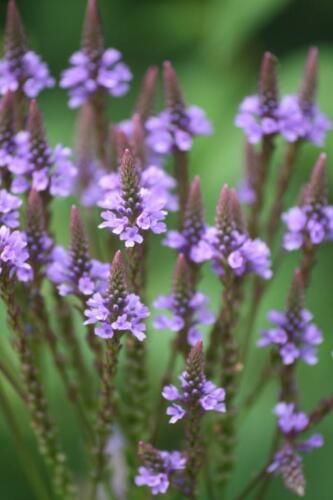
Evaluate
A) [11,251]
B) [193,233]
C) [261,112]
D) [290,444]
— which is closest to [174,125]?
[261,112]

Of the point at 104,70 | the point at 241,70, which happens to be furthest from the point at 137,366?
the point at 241,70

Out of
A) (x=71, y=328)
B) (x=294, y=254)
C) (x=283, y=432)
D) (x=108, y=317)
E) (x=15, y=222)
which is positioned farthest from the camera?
(x=294, y=254)

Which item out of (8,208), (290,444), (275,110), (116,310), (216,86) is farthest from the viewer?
(216,86)

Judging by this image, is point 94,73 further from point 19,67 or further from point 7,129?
point 7,129

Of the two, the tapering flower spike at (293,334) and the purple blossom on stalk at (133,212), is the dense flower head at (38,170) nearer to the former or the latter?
the purple blossom on stalk at (133,212)

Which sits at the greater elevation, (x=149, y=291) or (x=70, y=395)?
(x=149, y=291)

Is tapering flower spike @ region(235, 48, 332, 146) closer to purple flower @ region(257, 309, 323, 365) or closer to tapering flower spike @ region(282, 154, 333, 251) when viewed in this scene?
tapering flower spike @ region(282, 154, 333, 251)

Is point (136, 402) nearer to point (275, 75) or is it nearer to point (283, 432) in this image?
point (283, 432)

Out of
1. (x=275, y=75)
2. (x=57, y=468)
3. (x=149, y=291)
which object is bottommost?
(x=57, y=468)
